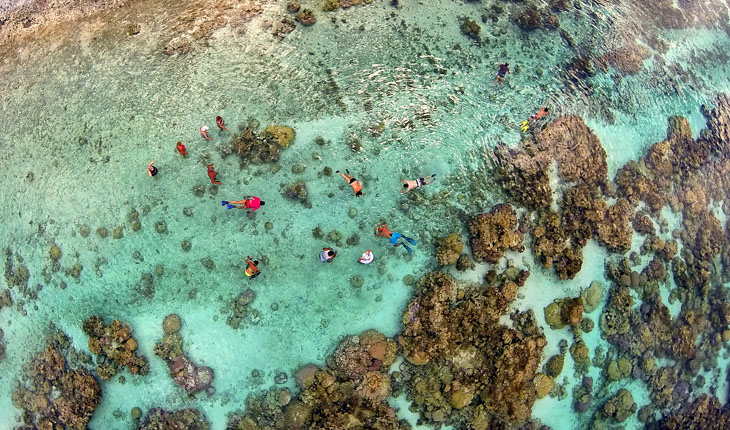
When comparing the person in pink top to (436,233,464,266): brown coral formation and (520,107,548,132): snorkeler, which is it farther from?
(520,107,548,132): snorkeler

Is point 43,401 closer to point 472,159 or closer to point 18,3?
point 18,3

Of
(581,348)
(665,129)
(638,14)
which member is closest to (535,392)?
(581,348)

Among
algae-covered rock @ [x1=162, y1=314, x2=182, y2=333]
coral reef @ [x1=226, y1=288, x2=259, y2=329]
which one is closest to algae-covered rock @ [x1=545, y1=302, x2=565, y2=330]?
coral reef @ [x1=226, y1=288, x2=259, y2=329]

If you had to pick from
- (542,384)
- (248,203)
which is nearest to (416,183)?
(248,203)

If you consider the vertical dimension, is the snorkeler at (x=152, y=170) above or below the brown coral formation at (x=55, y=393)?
above

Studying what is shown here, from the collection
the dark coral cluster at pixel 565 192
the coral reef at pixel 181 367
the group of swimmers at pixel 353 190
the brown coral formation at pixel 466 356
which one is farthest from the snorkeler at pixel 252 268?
the dark coral cluster at pixel 565 192

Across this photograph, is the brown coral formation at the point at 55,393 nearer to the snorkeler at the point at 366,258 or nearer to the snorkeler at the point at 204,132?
the snorkeler at the point at 204,132

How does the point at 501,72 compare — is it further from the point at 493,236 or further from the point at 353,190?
the point at 353,190
